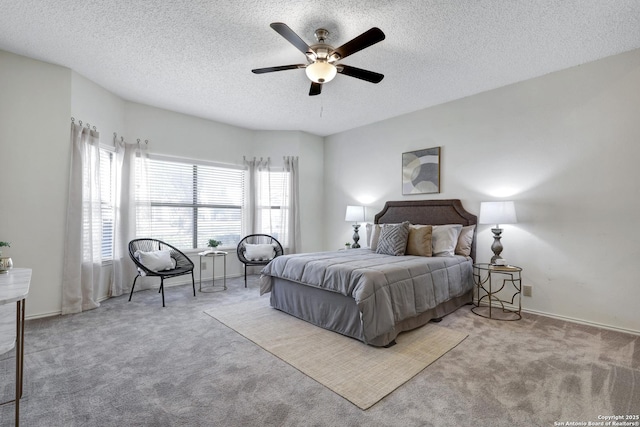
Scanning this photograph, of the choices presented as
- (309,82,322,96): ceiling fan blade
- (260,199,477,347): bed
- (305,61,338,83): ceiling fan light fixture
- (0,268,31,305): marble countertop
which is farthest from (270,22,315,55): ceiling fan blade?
(0,268,31,305): marble countertop

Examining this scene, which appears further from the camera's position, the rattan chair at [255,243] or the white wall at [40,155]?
the rattan chair at [255,243]

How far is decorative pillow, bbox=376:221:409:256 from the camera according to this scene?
3839 millimetres

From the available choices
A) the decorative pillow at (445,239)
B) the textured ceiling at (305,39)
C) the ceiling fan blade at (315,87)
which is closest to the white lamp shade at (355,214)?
the decorative pillow at (445,239)

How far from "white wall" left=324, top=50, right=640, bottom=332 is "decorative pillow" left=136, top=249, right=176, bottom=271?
3.88 m

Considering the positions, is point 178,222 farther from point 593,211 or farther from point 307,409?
point 593,211

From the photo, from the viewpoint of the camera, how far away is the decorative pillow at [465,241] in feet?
12.9

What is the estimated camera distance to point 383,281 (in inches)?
104

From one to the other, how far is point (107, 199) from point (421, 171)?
4478 millimetres

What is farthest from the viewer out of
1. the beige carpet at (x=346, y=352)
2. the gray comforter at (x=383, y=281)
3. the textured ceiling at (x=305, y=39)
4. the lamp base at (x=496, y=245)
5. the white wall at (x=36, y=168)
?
the lamp base at (x=496, y=245)

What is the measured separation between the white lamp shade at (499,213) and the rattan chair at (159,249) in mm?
3824

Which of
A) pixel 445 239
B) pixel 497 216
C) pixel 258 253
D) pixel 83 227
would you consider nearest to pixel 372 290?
pixel 445 239

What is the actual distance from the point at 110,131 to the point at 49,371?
318 centimetres

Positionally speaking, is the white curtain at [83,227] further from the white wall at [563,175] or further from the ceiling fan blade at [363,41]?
the white wall at [563,175]

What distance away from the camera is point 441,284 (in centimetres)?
325
